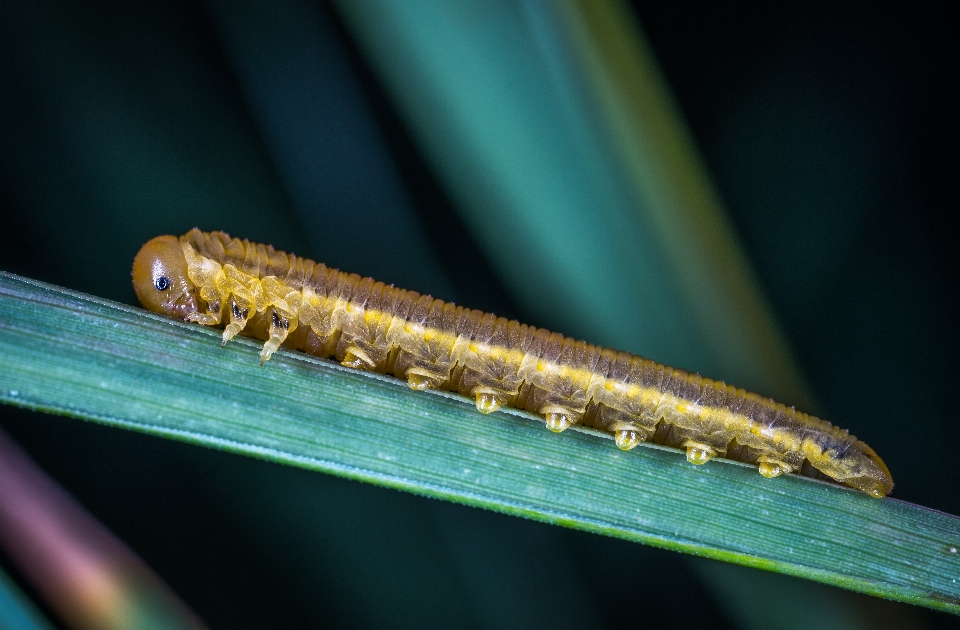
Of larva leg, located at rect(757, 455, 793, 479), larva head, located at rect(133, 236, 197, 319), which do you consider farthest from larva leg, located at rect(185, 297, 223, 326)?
larva leg, located at rect(757, 455, 793, 479)

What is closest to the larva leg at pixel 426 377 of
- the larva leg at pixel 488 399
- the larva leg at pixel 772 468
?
the larva leg at pixel 488 399

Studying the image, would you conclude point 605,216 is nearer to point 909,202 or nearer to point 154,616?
point 154,616

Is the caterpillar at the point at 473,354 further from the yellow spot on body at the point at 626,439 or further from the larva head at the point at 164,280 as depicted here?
the yellow spot on body at the point at 626,439

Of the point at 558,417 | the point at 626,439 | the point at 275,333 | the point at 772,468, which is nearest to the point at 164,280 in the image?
the point at 275,333

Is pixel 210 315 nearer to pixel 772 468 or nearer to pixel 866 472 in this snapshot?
pixel 772 468

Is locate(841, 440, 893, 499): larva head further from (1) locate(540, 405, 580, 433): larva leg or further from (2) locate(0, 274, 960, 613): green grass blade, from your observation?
(1) locate(540, 405, 580, 433): larva leg

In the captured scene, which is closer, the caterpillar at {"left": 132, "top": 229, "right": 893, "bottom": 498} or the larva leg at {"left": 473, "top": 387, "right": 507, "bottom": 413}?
the larva leg at {"left": 473, "top": 387, "right": 507, "bottom": 413}
